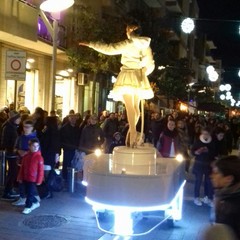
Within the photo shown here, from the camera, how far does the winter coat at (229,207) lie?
9.75 ft

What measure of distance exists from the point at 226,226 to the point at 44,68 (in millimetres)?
19699

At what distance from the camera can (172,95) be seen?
35719mm

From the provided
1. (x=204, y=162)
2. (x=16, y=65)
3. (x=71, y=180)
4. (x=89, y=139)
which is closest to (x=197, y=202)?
Answer: (x=204, y=162)

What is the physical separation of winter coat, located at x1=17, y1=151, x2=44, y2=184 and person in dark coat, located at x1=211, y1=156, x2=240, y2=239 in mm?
5558

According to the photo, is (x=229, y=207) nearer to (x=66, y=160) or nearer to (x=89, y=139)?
(x=89, y=139)

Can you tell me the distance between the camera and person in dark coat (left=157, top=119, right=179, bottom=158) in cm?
1088

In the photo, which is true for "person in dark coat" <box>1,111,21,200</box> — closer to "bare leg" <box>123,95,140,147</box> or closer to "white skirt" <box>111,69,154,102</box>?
"white skirt" <box>111,69,154,102</box>

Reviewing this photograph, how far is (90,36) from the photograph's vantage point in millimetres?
21391

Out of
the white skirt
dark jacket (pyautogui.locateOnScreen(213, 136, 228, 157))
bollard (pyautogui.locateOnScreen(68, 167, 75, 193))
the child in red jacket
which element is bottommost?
bollard (pyautogui.locateOnScreen(68, 167, 75, 193))

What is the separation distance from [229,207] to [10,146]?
Answer: 713 cm

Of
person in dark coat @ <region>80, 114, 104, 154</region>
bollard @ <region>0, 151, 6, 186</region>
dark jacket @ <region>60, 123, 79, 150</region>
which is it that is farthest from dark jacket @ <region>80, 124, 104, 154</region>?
bollard @ <region>0, 151, 6, 186</region>

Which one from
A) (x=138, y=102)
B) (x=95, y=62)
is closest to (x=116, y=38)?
(x=95, y=62)

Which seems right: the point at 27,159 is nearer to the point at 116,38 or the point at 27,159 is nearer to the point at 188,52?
the point at 116,38

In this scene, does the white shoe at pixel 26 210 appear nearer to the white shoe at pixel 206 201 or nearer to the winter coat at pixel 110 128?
Answer: the white shoe at pixel 206 201
